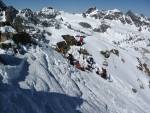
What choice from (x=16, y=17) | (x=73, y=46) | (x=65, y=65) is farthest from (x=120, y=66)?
(x=16, y=17)

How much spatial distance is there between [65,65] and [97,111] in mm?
7767

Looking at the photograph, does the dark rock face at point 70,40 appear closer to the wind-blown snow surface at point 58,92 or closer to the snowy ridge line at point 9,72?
the wind-blown snow surface at point 58,92

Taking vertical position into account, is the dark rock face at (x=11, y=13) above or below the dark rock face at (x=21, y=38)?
above

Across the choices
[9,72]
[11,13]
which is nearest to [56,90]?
[9,72]

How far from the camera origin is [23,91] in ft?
68.5

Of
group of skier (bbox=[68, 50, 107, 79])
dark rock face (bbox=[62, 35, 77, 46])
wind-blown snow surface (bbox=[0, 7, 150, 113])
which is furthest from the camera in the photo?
dark rock face (bbox=[62, 35, 77, 46])

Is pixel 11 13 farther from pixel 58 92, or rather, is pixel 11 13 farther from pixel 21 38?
pixel 58 92

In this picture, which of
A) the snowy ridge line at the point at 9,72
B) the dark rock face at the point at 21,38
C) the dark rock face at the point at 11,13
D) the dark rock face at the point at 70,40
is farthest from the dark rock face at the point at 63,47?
the dark rock face at the point at 11,13

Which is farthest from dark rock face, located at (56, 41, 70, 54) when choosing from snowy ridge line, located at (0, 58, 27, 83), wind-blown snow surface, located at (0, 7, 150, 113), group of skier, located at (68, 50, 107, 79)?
snowy ridge line, located at (0, 58, 27, 83)

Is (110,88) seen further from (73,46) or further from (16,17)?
(16,17)

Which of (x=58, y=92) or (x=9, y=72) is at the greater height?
(x=9, y=72)

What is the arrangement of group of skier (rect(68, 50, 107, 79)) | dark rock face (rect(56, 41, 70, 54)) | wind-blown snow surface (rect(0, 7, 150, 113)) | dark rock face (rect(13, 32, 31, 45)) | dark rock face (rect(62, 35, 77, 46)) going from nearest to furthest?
wind-blown snow surface (rect(0, 7, 150, 113)) → dark rock face (rect(13, 32, 31, 45)) → group of skier (rect(68, 50, 107, 79)) → dark rock face (rect(56, 41, 70, 54)) → dark rock face (rect(62, 35, 77, 46))

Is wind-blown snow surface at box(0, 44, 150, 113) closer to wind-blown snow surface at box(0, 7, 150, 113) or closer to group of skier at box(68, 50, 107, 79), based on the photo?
wind-blown snow surface at box(0, 7, 150, 113)

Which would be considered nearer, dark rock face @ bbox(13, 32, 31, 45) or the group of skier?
dark rock face @ bbox(13, 32, 31, 45)
